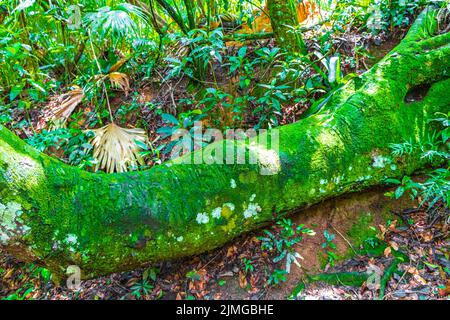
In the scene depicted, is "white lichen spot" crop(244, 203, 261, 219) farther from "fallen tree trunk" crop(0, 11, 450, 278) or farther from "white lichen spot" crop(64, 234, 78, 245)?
"white lichen spot" crop(64, 234, 78, 245)

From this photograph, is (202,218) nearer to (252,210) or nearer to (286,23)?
(252,210)

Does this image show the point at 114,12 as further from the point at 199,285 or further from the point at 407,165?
the point at 407,165

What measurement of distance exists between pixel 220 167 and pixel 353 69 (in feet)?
7.80

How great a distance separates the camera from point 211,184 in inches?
94.0

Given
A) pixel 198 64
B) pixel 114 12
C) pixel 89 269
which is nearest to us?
pixel 89 269

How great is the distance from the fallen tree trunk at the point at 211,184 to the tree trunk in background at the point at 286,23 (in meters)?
1.16

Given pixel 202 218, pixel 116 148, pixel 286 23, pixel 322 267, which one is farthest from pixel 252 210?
pixel 286 23

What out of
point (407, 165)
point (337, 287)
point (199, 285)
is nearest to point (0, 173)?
point (199, 285)

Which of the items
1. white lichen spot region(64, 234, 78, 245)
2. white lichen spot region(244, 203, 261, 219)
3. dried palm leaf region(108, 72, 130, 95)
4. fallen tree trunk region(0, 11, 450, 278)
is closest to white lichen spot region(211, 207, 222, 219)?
fallen tree trunk region(0, 11, 450, 278)

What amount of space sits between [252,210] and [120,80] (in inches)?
119

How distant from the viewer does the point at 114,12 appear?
3.30 metres

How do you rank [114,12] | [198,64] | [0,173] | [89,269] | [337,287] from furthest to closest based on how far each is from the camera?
[198,64] → [114,12] → [337,287] → [89,269] → [0,173]

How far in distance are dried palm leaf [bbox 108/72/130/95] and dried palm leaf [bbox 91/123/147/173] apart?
1.02 m

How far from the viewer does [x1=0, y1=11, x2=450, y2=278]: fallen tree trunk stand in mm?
1959
